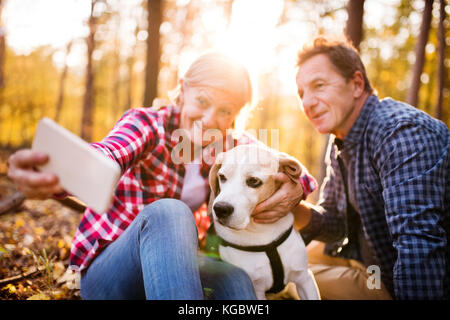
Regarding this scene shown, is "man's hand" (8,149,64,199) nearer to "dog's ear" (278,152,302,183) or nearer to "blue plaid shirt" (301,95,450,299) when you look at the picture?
"dog's ear" (278,152,302,183)

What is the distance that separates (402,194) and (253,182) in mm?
972

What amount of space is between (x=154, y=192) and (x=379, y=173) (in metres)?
1.69

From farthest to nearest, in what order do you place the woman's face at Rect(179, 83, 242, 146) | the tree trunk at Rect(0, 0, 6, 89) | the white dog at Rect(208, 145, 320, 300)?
the tree trunk at Rect(0, 0, 6, 89), the woman's face at Rect(179, 83, 242, 146), the white dog at Rect(208, 145, 320, 300)

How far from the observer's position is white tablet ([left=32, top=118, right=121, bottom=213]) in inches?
44.1

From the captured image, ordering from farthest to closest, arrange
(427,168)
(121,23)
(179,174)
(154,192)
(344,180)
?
(121,23) → (344,180) → (179,174) → (154,192) → (427,168)

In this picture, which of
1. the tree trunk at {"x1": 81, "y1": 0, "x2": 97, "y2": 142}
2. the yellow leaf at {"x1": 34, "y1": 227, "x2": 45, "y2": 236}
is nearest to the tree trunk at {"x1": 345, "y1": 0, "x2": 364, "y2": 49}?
the yellow leaf at {"x1": 34, "y1": 227, "x2": 45, "y2": 236}

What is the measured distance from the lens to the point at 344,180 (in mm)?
2873

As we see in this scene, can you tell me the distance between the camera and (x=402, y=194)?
6.73 ft

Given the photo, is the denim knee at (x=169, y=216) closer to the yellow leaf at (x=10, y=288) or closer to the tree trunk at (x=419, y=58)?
the yellow leaf at (x=10, y=288)

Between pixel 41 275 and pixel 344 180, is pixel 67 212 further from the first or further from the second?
pixel 344 180

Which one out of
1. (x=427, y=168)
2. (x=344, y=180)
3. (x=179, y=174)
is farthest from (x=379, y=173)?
(x=179, y=174)

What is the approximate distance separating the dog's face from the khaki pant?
1.19 metres

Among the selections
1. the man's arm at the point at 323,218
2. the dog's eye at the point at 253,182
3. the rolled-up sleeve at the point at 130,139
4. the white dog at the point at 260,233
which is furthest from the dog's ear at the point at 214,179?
the man's arm at the point at 323,218

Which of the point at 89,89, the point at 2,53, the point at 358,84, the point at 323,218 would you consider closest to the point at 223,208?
the point at 323,218
